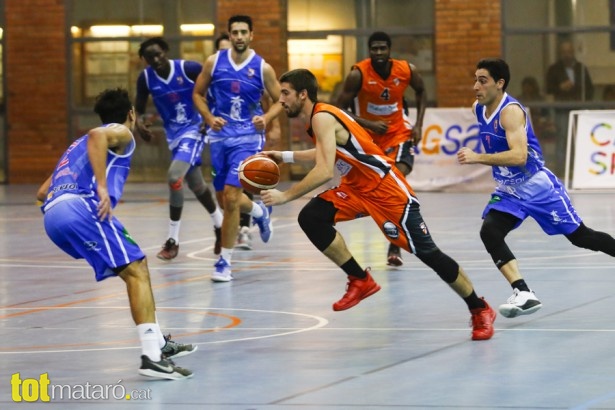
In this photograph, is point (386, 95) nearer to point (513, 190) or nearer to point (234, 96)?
point (234, 96)

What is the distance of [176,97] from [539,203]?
5.82 meters

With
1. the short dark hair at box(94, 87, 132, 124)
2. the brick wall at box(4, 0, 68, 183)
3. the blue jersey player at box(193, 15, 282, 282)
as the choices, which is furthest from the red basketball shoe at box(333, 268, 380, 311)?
the brick wall at box(4, 0, 68, 183)

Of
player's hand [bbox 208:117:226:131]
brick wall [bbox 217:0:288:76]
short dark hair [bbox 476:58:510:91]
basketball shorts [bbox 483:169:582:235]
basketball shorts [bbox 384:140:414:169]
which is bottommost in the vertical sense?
basketball shorts [bbox 483:169:582:235]

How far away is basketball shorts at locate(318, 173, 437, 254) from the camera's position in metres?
9.91

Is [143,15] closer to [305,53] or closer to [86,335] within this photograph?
[305,53]

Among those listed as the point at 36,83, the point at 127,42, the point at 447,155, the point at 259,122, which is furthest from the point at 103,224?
the point at 36,83

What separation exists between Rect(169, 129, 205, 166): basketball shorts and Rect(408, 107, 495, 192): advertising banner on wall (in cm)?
886

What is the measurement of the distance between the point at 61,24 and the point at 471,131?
8269 millimetres

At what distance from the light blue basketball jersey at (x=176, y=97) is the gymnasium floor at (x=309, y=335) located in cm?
136

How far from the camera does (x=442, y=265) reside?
9.71 metres

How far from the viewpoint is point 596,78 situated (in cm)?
2561

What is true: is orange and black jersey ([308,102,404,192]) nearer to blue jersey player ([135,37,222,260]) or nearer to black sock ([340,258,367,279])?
black sock ([340,258,367,279])

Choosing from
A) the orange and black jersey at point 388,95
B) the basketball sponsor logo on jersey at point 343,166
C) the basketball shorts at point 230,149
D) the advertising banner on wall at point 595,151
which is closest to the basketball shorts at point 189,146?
the basketball shorts at point 230,149

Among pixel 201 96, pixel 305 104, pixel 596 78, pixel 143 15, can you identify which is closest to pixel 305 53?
pixel 143 15
